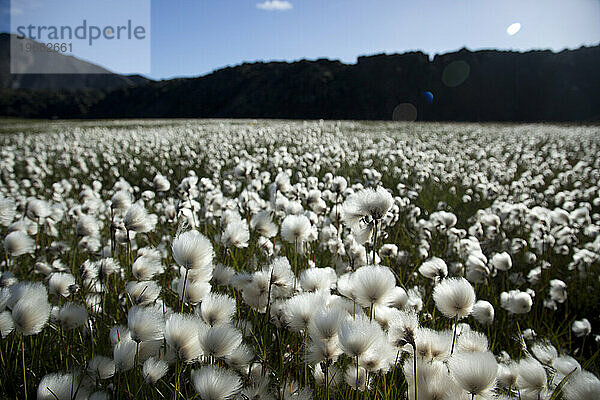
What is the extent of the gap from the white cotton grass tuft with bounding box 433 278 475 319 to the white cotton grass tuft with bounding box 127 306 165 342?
0.94 meters

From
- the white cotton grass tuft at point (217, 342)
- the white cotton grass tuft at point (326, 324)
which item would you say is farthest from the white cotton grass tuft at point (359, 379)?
the white cotton grass tuft at point (217, 342)

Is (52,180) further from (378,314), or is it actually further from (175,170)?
(378,314)

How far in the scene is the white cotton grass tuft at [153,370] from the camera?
1306 mm

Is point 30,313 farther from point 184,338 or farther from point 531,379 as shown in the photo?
point 531,379

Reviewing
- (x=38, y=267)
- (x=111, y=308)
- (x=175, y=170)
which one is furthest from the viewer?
(x=175, y=170)

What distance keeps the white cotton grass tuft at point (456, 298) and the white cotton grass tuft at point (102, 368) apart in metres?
1.16

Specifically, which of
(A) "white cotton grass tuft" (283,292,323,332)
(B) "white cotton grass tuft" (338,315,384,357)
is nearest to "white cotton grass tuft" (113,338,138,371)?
(A) "white cotton grass tuft" (283,292,323,332)

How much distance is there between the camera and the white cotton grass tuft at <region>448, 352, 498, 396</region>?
1.00m

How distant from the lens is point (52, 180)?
859 cm

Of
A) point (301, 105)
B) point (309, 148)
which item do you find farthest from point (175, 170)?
point (301, 105)

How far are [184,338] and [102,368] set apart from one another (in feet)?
1.43

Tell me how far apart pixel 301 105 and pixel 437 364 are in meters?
86.6

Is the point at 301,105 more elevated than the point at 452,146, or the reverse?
the point at 301,105

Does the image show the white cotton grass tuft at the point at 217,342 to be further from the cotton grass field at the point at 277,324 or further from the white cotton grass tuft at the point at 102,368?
the white cotton grass tuft at the point at 102,368
